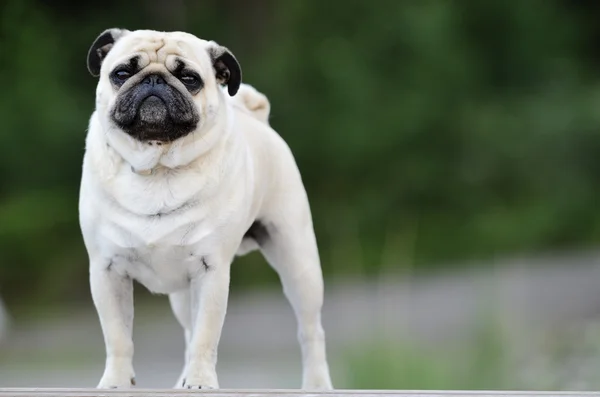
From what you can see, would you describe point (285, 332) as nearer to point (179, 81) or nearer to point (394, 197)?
point (394, 197)

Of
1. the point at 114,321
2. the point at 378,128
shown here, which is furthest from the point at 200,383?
the point at 378,128

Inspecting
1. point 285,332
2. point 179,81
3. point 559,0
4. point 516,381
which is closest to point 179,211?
point 179,81

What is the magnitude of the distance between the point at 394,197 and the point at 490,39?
1428 millimetres

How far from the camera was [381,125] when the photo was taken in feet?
25.7

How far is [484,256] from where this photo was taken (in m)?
7.51

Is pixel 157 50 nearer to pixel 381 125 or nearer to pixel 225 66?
pixel 225 66

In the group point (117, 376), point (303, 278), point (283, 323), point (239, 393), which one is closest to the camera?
point (239, 393)

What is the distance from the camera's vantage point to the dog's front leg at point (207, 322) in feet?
6.91

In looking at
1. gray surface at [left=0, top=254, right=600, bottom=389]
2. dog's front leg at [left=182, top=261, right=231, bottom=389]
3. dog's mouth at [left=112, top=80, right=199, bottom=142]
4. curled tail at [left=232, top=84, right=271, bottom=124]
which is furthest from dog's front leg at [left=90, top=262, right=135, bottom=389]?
gray surface at [left=0, top=254, right=600, bottom=389]

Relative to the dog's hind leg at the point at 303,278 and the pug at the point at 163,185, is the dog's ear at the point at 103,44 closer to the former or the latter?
the pug at the point at 163,185

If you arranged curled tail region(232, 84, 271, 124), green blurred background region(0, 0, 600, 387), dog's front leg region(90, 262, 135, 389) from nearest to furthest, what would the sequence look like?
dog's front leg region(90, 262, 135, 389) → curled tail region(232, 84, 271, 124) → green blurred background region(0, 0, 600, 387)

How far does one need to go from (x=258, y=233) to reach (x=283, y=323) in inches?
205

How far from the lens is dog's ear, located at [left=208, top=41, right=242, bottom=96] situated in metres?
2.19

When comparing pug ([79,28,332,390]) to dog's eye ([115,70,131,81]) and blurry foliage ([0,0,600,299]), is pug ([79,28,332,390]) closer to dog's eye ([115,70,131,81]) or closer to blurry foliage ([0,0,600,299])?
dog's eye ([115,70,131,81])
